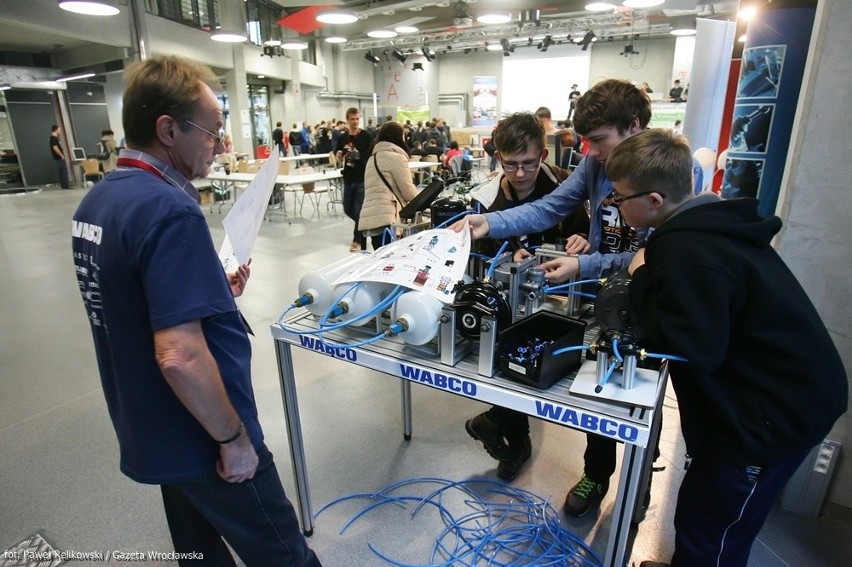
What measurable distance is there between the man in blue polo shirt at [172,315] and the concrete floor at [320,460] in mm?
753

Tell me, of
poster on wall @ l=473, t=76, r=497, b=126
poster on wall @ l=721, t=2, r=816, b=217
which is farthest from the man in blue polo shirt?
poster on wall @ l=473, t=76, r=497, b=126

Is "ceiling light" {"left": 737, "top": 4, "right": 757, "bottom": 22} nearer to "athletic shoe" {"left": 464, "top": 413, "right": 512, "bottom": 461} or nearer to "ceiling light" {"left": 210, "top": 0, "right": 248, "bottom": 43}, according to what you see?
"athletic shoe" {"left": 464, "top": 413, "right": 512, "bottom": 461}

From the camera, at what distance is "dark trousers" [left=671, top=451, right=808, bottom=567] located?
1.10 m

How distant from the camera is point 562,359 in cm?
108

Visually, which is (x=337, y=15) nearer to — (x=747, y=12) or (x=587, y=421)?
(x=747, y=12)

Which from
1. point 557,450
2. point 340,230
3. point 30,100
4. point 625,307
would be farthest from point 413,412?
point 30,100

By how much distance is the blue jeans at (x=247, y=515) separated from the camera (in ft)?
3.41

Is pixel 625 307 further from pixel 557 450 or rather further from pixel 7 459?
pixel 7 459

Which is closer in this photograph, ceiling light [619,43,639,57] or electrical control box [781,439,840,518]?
electrical control box [781,439,840,518]

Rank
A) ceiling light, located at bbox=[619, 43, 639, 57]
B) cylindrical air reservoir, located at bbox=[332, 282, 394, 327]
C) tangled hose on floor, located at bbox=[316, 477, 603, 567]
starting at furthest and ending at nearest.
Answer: ceiling light, located at bbox=[619, 43, 639, 57], tangled hose on floor, located at bbox=[316, 477, 603, 567], cylindrical air reservoir, located at bbox=[332, 282, 394, 327]

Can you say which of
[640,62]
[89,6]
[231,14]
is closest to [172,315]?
[89,6]

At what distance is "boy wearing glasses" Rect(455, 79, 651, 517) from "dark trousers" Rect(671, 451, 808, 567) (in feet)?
1.60

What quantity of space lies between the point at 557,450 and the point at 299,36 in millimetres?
15839

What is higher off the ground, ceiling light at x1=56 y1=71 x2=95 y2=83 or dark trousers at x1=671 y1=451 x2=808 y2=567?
ceiling light at x1=56 y1=71 x2=95 y2=83
